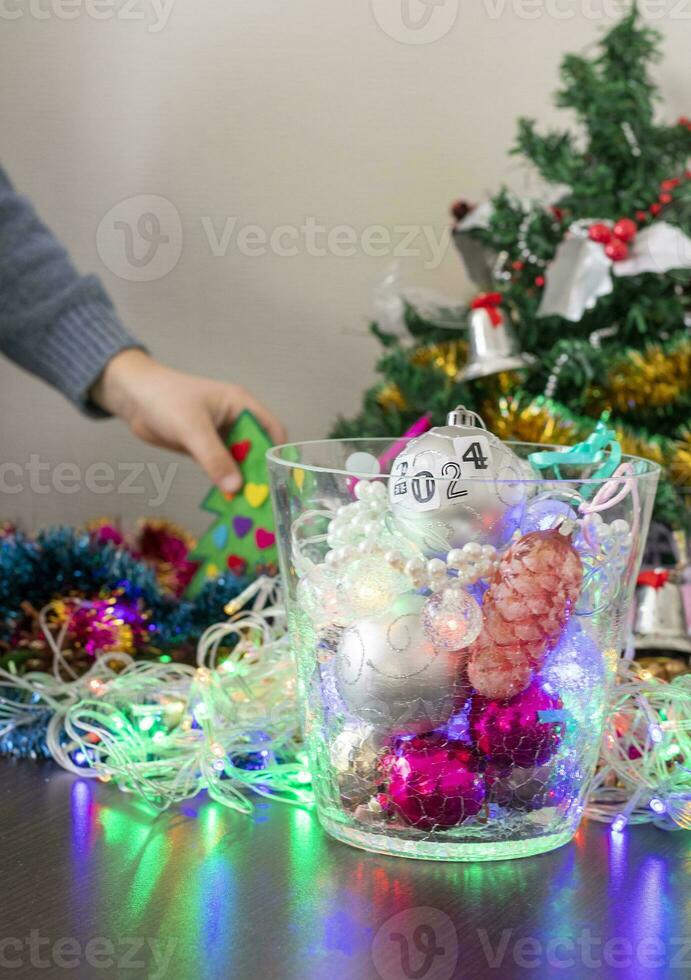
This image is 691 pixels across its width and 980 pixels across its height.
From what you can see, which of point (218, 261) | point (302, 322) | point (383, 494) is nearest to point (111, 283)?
point (218, 261)

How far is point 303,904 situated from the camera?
55 cm

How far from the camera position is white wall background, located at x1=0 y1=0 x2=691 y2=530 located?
1443 mm

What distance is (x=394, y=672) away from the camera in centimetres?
57

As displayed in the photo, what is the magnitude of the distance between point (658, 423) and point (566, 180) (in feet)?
A: 0.83

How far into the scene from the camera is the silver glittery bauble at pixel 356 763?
1.94 ft

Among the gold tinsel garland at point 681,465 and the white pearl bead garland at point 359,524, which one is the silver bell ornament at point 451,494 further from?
the gold tinsel garland at point 681,465

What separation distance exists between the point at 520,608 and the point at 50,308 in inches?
30.7

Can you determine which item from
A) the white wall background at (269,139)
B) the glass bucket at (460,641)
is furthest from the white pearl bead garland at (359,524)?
the white wall background at (269,139)

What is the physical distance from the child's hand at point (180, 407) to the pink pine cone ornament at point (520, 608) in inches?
21.3

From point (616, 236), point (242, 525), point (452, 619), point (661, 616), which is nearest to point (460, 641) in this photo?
point (452, 619)

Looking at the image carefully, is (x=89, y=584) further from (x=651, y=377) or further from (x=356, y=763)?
(x=651, y=377)

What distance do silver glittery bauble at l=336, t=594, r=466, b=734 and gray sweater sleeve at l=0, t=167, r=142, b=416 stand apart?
2.25ft

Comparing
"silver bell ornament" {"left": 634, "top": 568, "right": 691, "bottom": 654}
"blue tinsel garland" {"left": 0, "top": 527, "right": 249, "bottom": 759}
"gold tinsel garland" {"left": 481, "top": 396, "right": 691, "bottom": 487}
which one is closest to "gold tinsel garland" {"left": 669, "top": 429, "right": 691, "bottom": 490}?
"gold tinsel garland" {"left": 481, "top": 396, "right": 691, "bottom": 487}

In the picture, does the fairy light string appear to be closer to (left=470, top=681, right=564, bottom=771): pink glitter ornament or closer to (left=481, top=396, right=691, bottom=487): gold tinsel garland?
(left=470, top=681, right=564, bottom=771): pink glitter ornament
